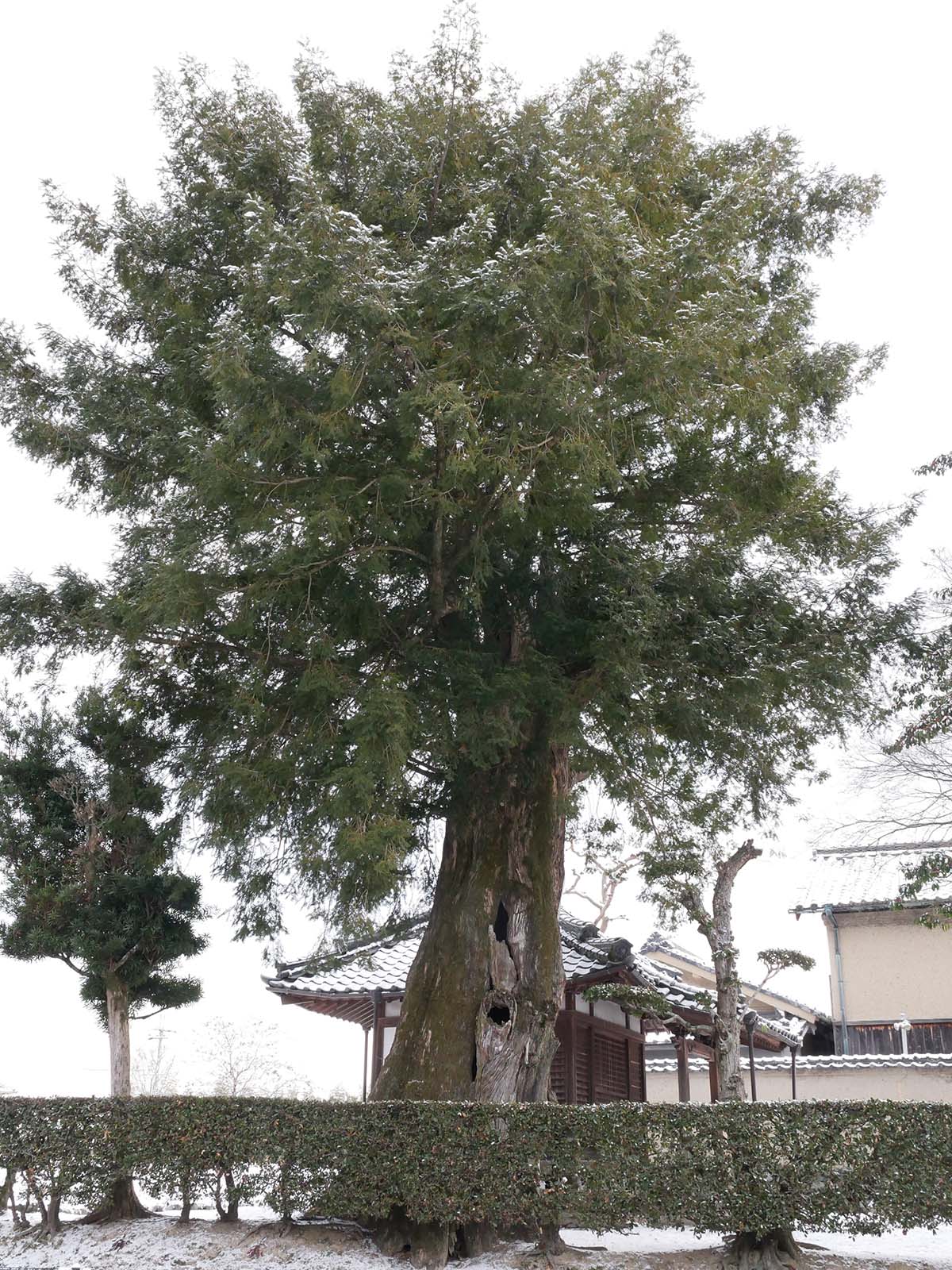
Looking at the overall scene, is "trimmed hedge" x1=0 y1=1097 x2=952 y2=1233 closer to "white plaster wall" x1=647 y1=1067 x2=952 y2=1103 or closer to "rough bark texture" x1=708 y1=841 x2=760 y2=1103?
Answer: "rough bark texture" x1=708 y1=841 x2=760 y2=1103

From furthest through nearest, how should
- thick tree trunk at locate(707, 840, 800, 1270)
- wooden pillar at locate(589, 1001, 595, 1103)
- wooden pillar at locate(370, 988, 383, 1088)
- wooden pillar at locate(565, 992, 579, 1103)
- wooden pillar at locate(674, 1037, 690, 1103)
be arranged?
1. wooden pillar at locate(674, 1037, 690, 1103)
2. wooden pillar at locate(589, 1001, 595, 1103)
3. wooden pillar at locate(370, 988, 383, 1088)
4. wooden pillar at locate(565, 992, 579, 1103)
5. thick tree trunk at locate(707, 840, 800, 1270)

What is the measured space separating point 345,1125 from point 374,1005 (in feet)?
18.1

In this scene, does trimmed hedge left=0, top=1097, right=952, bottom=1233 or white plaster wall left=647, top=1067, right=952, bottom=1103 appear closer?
trimmed hedge left=0, top=1097, right=952, bottom=1233

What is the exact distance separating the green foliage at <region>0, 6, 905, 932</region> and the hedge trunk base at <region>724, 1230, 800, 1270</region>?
401cm

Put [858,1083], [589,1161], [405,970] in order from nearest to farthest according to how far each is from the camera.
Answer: [589,1161], [405,970], [858,1083]

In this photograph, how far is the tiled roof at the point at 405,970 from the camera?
44.2 ft

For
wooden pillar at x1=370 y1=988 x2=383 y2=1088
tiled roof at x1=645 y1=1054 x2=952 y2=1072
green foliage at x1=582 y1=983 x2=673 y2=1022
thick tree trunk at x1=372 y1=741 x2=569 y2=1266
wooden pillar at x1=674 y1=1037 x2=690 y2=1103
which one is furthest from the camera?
tiled roof at x1=645 y1=1054 x2=952 y2=1072

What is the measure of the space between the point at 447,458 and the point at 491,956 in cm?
471

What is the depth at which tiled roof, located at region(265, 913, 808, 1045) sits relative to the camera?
13.5 meters

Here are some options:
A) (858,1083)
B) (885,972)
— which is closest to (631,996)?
(858,1083)

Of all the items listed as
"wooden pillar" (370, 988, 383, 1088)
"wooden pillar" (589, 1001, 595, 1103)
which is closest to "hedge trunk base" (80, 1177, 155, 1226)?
"wooden pillar" (370, 988, 383, 1088)

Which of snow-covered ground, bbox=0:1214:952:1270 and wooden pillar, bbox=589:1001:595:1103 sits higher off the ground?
wooden pillar, bbox=589:1001:595:1103

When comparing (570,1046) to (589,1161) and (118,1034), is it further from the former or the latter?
(118,1034)

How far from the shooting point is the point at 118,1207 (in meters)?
9.78
